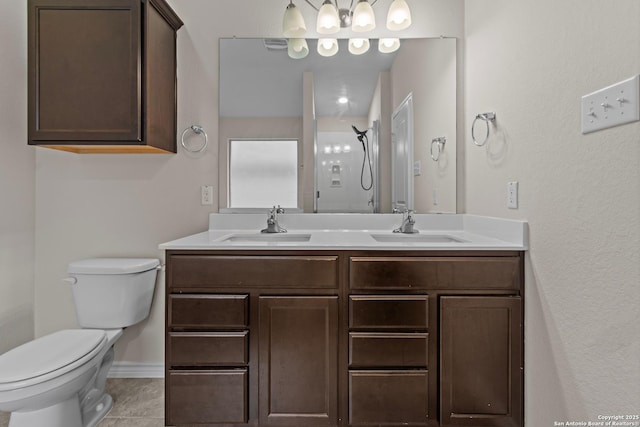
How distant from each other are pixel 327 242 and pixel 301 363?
511mm

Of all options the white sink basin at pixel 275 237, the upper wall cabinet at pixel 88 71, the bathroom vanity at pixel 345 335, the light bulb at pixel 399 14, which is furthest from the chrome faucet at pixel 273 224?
the light bulb at pixel 399 14

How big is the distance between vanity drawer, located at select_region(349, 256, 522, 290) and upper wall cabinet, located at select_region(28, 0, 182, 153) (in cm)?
124

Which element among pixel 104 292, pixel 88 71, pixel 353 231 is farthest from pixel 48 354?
pixel 353 231

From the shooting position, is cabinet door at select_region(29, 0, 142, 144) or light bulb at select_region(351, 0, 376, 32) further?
light bulb at select_region(351, 0, 376, 32)

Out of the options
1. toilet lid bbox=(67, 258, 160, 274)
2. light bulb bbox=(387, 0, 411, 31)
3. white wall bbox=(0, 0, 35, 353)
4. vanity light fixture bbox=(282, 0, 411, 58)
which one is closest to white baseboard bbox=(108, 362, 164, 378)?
white wall bbox=(0, 0, 35, 353)

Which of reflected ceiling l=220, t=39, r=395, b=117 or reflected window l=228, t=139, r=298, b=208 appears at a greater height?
reflected ceiling l=220, t=39, r=395, b=117

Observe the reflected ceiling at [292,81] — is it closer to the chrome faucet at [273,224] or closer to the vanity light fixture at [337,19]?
the vanity light fixture at [337,19]

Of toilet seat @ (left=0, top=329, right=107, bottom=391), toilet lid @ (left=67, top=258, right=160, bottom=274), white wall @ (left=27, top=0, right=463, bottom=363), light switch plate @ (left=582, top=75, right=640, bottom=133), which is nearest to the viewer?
light switch plate @ (left=582, top=75, right=640, bottom=133)

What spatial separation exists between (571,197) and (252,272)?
1.18 metres

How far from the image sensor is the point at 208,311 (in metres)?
Answer: 1.42

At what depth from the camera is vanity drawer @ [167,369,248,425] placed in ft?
4.63

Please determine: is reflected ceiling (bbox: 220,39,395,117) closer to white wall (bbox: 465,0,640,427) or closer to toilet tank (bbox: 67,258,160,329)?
white wall (bbox: 465,0,640,427)

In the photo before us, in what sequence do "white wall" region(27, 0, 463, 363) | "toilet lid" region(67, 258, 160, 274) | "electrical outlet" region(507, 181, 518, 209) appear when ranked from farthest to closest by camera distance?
1. "white wall" region(27, 0, 463, 363)
2. "toilet lid" region(67, 258, 160, 274)
3. "electrical outlet" region(507, 181, 518, 209)

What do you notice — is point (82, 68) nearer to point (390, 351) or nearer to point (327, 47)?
point (327, 47)
